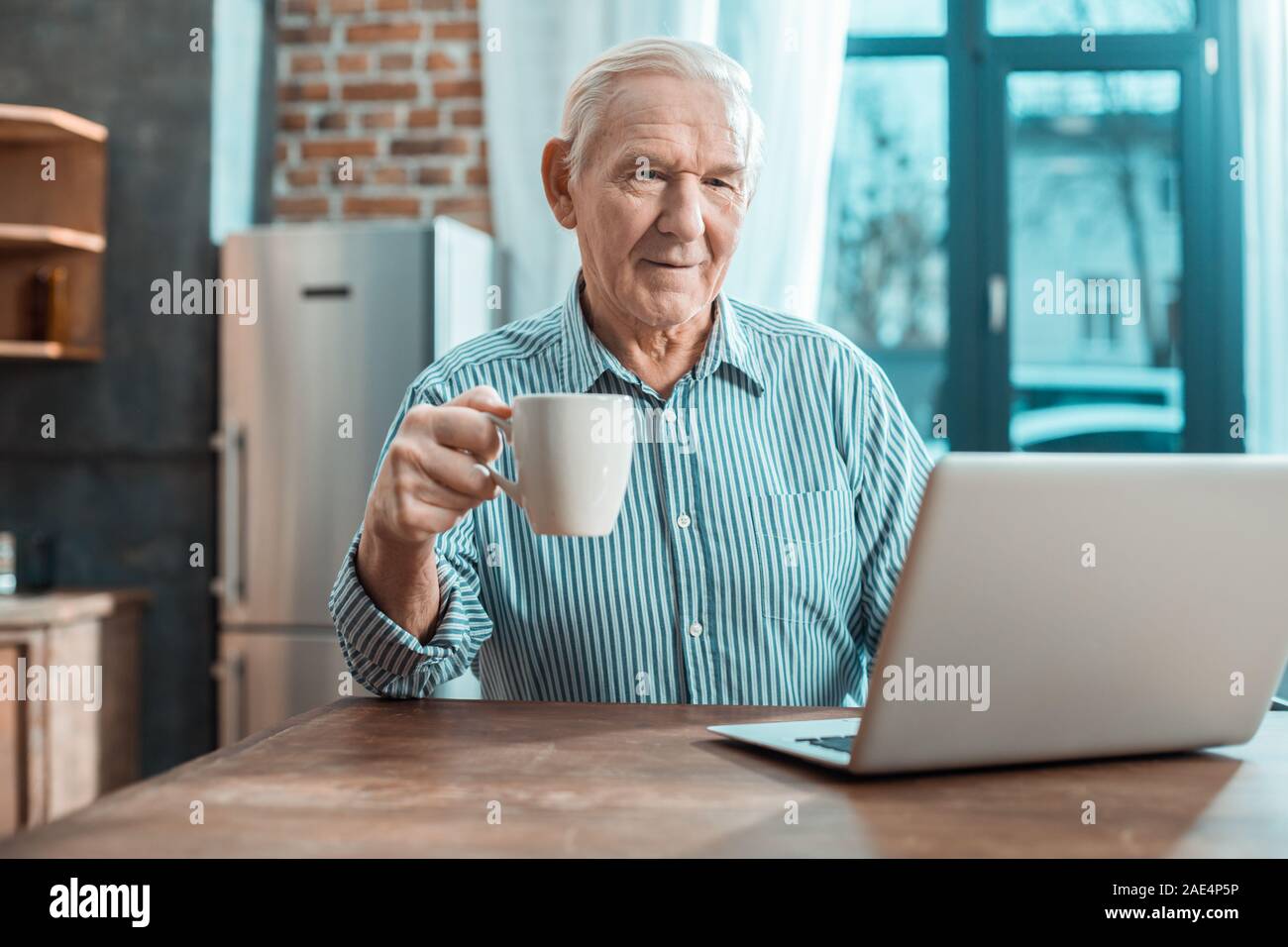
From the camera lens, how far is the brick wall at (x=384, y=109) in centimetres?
365

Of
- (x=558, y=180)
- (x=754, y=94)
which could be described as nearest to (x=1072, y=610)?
(x=558, y=180)

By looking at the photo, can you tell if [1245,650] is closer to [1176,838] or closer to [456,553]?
→ [1176,838]

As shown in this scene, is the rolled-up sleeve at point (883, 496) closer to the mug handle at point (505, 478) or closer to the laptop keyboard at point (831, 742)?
the laptop keyboard at point (831, 742)

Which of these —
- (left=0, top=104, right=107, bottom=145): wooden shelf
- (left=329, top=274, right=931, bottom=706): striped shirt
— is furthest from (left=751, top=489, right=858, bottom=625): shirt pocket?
(left=0, top=104, right=107, bottom=145): wooden shelf

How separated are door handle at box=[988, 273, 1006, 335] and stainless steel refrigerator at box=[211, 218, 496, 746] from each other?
1591mm

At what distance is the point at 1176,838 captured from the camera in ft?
2.46

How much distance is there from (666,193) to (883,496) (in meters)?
0.47

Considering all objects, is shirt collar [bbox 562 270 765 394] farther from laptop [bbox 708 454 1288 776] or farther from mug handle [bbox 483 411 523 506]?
laptop [bbox 708 454 1288 776]

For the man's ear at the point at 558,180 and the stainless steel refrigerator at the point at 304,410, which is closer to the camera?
the man's ear at the point at 558,180

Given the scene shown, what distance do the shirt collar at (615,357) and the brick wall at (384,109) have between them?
2138mm

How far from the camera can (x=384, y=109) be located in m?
3.68

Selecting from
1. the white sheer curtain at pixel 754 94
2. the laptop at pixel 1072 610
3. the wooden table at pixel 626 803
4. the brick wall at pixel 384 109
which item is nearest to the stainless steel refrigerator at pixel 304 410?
the white sheer curtain at pixel 754 94

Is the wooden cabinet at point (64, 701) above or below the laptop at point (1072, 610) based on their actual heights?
below
